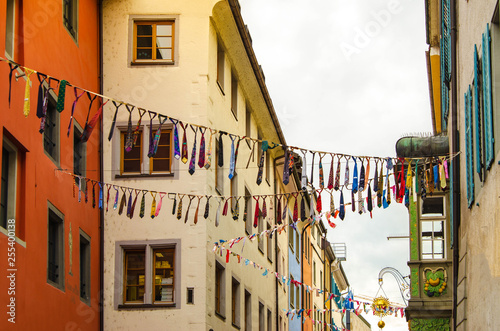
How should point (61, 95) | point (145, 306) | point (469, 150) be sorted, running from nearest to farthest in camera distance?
1. point (61, 95)
2. point (469, 150)
3. point (145, 306)

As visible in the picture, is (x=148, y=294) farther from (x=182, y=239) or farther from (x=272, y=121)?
(x=272, y=121)

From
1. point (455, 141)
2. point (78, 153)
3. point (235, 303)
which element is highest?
point (78, 153)

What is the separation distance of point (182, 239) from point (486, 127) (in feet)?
42.4

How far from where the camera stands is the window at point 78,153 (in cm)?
2256

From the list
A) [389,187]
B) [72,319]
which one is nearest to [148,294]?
[72,319]

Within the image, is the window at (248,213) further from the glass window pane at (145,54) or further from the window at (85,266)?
the window at (85,266)

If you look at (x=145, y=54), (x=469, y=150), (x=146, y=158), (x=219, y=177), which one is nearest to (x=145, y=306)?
(x=146, y=158)

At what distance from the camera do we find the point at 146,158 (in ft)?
81.5

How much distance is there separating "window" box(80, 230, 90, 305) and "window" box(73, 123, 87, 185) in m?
1.57

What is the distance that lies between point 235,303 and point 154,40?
8.77 m

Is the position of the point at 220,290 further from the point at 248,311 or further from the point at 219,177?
the point at 248,311

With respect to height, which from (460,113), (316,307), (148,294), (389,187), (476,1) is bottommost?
A: (316,307)

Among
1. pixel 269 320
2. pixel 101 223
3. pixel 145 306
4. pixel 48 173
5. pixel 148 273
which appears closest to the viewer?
pixel 48 173

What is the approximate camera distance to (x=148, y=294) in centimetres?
2395
